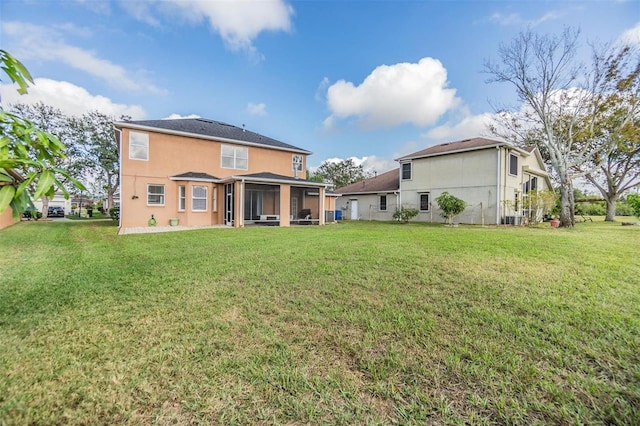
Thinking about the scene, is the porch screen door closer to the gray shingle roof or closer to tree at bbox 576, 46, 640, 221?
the gray shingle roof

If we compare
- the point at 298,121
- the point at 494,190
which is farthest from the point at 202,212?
the point at 494,190

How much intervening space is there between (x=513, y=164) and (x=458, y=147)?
12.2 feet

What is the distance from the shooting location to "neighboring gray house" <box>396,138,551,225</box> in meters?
18.0

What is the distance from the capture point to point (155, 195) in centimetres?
1584

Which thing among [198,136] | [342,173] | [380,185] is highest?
[342,173]

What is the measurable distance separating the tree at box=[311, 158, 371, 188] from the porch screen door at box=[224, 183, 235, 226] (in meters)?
28.6

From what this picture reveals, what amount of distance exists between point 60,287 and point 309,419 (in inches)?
189

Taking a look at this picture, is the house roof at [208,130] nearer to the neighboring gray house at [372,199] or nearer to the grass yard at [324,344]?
the neighboring gray house at [372,199]

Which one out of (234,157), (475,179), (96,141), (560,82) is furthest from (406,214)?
(96,141)

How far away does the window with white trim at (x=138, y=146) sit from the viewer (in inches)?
597

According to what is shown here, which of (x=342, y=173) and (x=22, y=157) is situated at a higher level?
(x=342, y=173)

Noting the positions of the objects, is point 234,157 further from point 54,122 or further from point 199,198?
point 54,122

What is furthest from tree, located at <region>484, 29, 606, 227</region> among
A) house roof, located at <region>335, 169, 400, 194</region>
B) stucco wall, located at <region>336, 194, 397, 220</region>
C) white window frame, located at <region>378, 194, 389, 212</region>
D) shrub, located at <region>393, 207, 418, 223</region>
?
white window frame, located at <region>378, 194, 389, 212</region>

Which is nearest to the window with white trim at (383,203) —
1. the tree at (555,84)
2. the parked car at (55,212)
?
the tree at (555,84)
